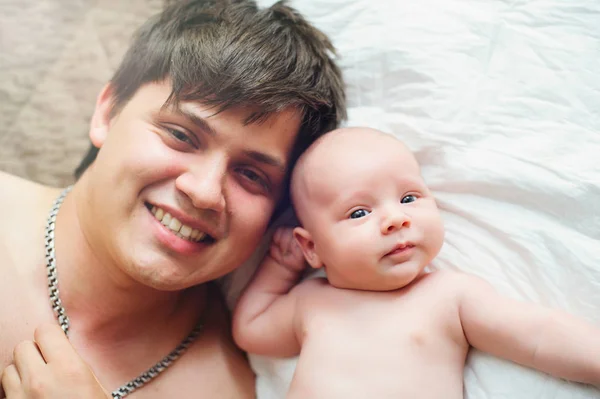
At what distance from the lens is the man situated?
84 cm

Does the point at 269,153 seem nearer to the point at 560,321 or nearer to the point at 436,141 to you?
the point at 436,141

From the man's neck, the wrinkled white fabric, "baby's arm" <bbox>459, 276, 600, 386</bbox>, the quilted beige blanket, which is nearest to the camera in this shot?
"baby's arm" <bbox>459, 276, 600, 386</bbox>

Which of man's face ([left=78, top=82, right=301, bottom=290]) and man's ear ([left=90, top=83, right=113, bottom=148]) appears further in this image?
man's ear ([left=90, top=83, right=113, bottom=148])

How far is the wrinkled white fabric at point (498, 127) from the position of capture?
2.74 feet

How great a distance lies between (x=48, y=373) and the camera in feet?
2.62

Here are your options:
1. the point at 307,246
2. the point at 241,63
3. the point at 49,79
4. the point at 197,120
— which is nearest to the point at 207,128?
the point at 197,120

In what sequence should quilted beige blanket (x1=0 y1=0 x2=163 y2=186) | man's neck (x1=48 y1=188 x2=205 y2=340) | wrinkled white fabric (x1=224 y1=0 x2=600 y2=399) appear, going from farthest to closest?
1. quilted beige blanket (x1=0 y1=0 x2=163 y2=186)
2. man's neck (x1=48 y1=188 x2=205 y2=340)
3. wrinkled white fabric (x1=224 y1=0 x2=600 y2=399)

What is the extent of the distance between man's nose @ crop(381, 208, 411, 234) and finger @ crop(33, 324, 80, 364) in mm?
492

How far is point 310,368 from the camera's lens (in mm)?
837

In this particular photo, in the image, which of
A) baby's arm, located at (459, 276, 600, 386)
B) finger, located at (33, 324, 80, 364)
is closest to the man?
finger, located at (33, 324, 80, 364)

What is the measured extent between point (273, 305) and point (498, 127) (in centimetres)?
48

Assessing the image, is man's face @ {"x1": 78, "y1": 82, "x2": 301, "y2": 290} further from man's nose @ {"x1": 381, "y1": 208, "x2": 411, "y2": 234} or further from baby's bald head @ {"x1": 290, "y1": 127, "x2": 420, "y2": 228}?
man's nose @ {"x1": 381, "y1": 208, "x2": 411, "y2": 234}

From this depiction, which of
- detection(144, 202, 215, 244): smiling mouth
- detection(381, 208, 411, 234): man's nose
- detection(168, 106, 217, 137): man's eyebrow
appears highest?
detection(168, 106, 217, 137): man's eyebrow

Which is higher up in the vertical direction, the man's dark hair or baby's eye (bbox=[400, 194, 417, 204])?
the man's dark hair
